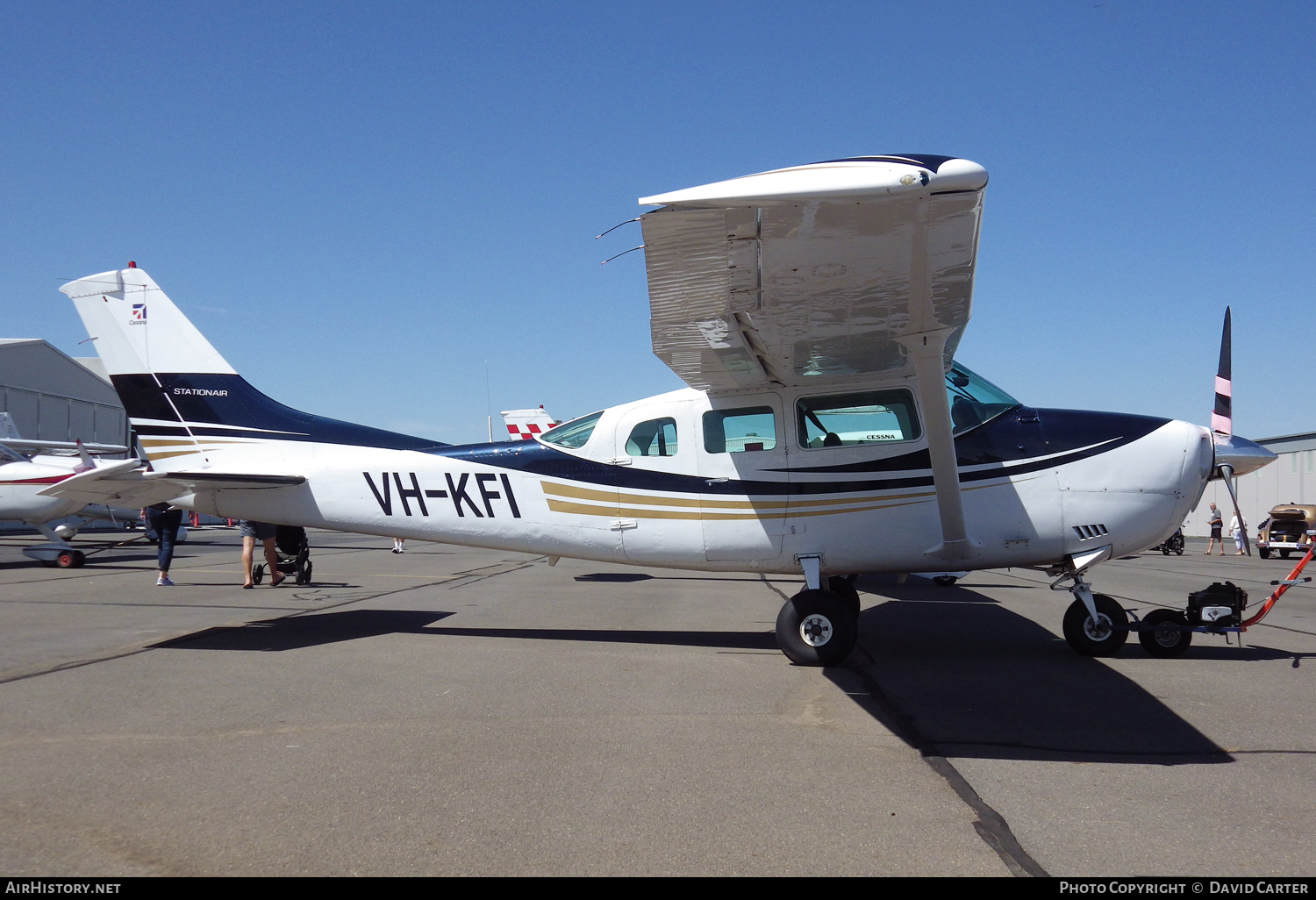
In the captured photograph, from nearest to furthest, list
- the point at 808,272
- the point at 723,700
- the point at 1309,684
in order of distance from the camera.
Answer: the point at 808,272, the point at 723,700, the point at 1309,684

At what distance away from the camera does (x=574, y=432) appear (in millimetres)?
7527

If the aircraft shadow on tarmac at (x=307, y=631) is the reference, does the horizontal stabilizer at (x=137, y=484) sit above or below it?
above

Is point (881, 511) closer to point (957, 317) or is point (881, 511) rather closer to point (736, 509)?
point (736, 509)

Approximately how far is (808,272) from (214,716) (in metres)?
4.31

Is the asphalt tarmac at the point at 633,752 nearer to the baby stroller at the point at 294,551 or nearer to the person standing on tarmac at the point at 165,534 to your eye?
the person standing on tarmac at the point at 165,534

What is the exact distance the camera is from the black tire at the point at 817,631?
20.7ft

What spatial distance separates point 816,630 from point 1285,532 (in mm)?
23545

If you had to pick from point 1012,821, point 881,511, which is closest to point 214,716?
point 1012,821

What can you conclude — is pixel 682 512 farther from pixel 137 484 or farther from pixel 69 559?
pixel 69 559

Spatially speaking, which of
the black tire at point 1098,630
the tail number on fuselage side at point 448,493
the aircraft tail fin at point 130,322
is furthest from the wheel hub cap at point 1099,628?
the aircraft tail fin at point 130,322

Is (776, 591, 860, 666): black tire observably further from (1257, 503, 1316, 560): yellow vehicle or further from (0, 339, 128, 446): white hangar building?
(0, 339, 128, 446): white hangar building

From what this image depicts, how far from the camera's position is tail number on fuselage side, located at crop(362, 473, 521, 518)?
293 inches

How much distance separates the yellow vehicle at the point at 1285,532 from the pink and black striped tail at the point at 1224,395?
20.0 meters
